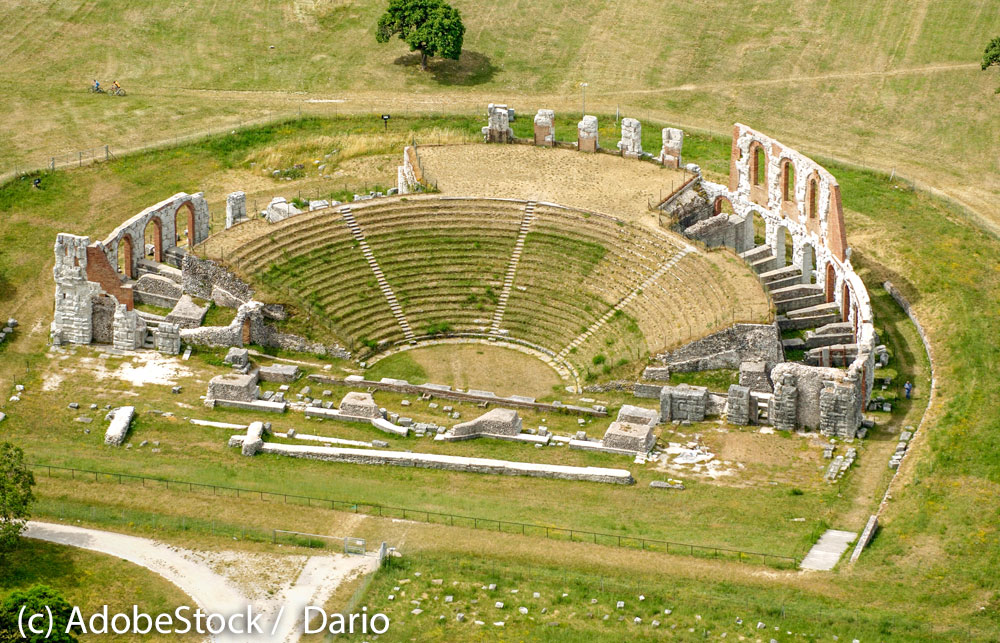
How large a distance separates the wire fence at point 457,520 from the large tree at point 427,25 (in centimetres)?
5467

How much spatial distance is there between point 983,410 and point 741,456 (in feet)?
40.6

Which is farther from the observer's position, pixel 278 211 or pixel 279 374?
pixel 278 211

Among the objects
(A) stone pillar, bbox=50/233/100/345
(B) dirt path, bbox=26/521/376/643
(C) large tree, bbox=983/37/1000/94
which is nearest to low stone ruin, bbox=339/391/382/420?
(B) dirt path, bbox=26/521/376/643

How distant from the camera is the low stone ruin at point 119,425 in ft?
260

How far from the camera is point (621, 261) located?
92812 millimetres

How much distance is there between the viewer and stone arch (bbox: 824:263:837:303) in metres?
92.8

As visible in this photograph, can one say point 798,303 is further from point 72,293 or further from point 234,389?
point 72,293

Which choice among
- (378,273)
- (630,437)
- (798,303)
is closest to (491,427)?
(630,437)

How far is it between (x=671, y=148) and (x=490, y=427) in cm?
2921

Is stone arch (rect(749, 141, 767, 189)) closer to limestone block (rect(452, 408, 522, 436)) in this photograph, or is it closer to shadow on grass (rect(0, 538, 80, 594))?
limestone block (rect(452, 408, 522, 436))

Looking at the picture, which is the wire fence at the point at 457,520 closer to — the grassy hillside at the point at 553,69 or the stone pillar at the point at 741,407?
the stone pillar at the point at 741,407

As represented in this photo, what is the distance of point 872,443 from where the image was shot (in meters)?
79.3

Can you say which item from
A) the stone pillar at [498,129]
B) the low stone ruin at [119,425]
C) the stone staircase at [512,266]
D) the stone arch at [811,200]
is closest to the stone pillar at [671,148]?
the stone arch at [811,200]

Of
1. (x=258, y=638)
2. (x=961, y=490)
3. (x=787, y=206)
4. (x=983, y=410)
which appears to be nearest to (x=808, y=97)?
(x=787, y=206)
